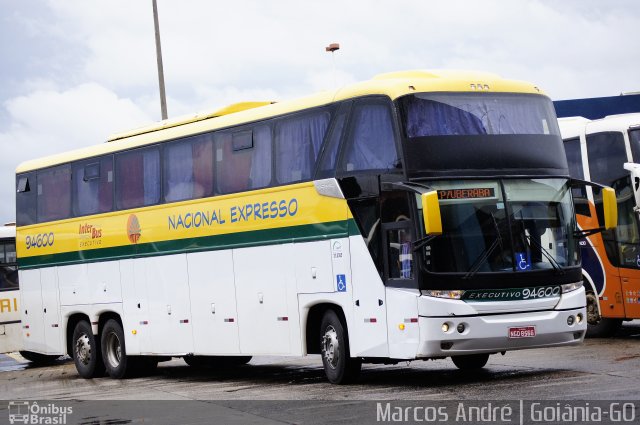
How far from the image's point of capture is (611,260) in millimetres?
21594

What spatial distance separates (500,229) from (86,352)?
10.2m

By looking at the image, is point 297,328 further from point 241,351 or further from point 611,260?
point 611,260

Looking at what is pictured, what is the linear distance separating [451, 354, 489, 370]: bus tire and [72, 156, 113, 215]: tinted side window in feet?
24.1

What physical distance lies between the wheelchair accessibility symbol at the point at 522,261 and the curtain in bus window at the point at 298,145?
3129mm

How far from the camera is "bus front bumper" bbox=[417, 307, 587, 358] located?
1534 centimetres

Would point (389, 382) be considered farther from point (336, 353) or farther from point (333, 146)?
point (333, 146)

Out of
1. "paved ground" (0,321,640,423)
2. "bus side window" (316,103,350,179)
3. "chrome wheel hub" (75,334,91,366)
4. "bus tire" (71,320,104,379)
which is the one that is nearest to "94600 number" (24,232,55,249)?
"bus tire" (71,320,104,379)

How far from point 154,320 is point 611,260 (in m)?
7.82

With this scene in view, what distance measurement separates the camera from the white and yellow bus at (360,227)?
15.5 m

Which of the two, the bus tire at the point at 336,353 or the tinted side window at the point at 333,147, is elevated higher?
the tinted side window at the point at 333,147

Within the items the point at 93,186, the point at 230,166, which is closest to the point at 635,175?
the point at 230,166

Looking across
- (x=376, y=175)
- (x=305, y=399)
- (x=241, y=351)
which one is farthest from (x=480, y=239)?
(x=241, y=351)

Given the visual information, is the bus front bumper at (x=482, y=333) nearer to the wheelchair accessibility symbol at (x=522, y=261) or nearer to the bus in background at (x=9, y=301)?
the wheelchair accessibility symbol at (x=522, y=261)

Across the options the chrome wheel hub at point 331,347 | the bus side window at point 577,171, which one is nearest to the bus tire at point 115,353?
the chrome wheel hub at point 331,347
